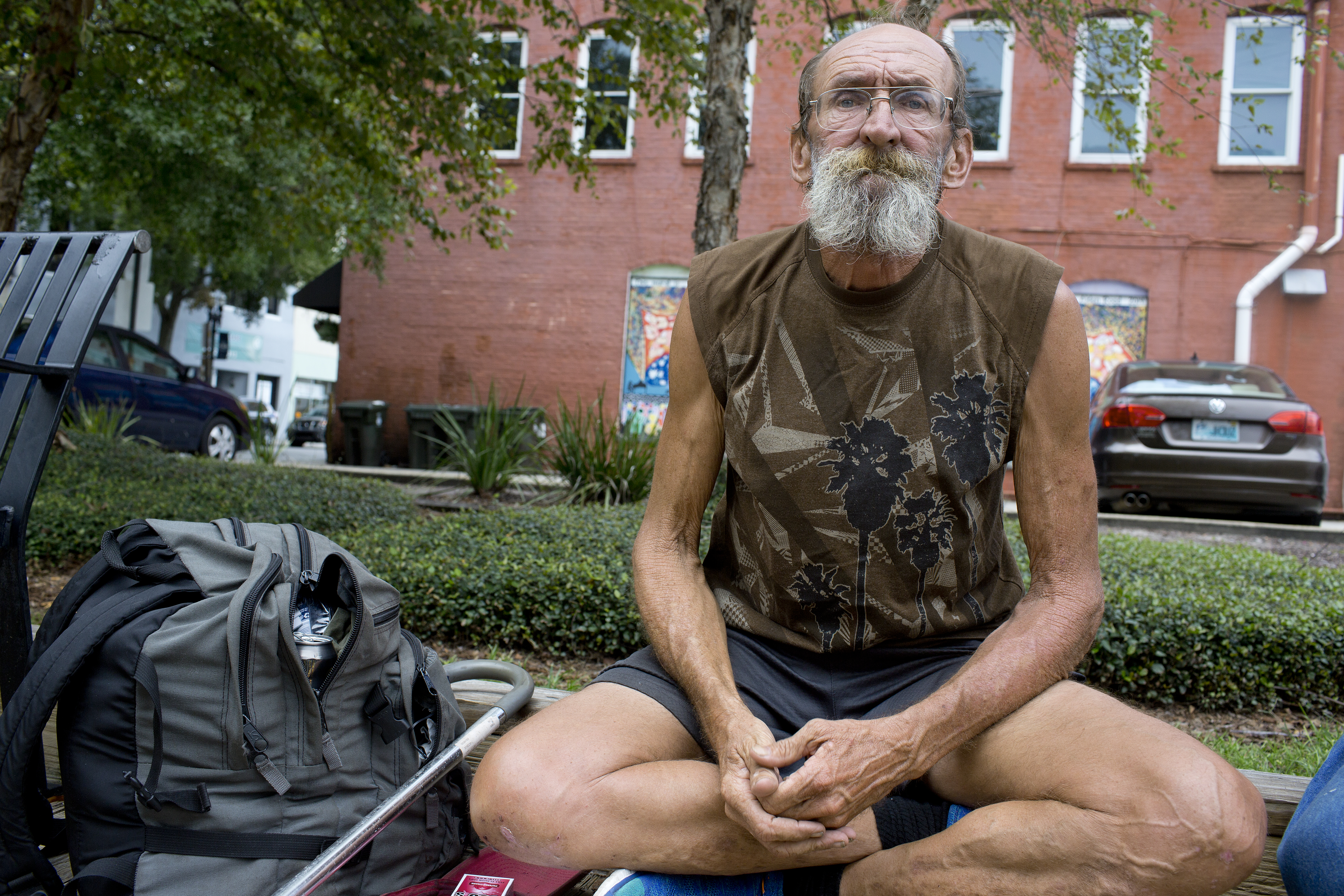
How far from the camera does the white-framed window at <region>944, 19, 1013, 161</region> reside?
39.8ft

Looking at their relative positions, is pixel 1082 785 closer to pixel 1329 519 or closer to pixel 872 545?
pixel 872 545

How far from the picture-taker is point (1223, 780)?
1399mm

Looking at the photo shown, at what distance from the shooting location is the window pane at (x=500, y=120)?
724cm

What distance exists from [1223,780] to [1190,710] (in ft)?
6.83

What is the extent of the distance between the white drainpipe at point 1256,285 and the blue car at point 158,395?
1213 centimetres

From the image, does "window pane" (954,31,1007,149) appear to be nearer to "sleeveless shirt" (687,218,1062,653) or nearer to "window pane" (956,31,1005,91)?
"window pane" (956,31,1005,91)

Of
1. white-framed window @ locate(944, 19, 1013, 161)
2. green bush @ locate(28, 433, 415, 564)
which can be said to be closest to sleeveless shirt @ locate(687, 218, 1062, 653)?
green bush @ locate(28, 433, 415, 564)

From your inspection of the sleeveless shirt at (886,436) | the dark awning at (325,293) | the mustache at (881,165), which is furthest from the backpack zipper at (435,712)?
the dark awning at (325,293)

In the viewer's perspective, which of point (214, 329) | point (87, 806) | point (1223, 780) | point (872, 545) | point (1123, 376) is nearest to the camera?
point (1223, 780)

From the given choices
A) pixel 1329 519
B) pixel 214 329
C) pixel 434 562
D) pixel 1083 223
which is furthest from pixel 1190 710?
pixel 214 329

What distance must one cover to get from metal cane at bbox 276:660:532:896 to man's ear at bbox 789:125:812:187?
136cm

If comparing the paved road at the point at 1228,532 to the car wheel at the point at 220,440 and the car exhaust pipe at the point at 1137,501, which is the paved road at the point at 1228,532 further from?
the car wheel at the point at 220,440

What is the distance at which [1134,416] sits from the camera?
7.67 meters

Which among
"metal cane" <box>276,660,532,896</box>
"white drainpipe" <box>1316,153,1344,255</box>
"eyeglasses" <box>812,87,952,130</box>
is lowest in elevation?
"metal cane" <box>276,660,532,896</box>
